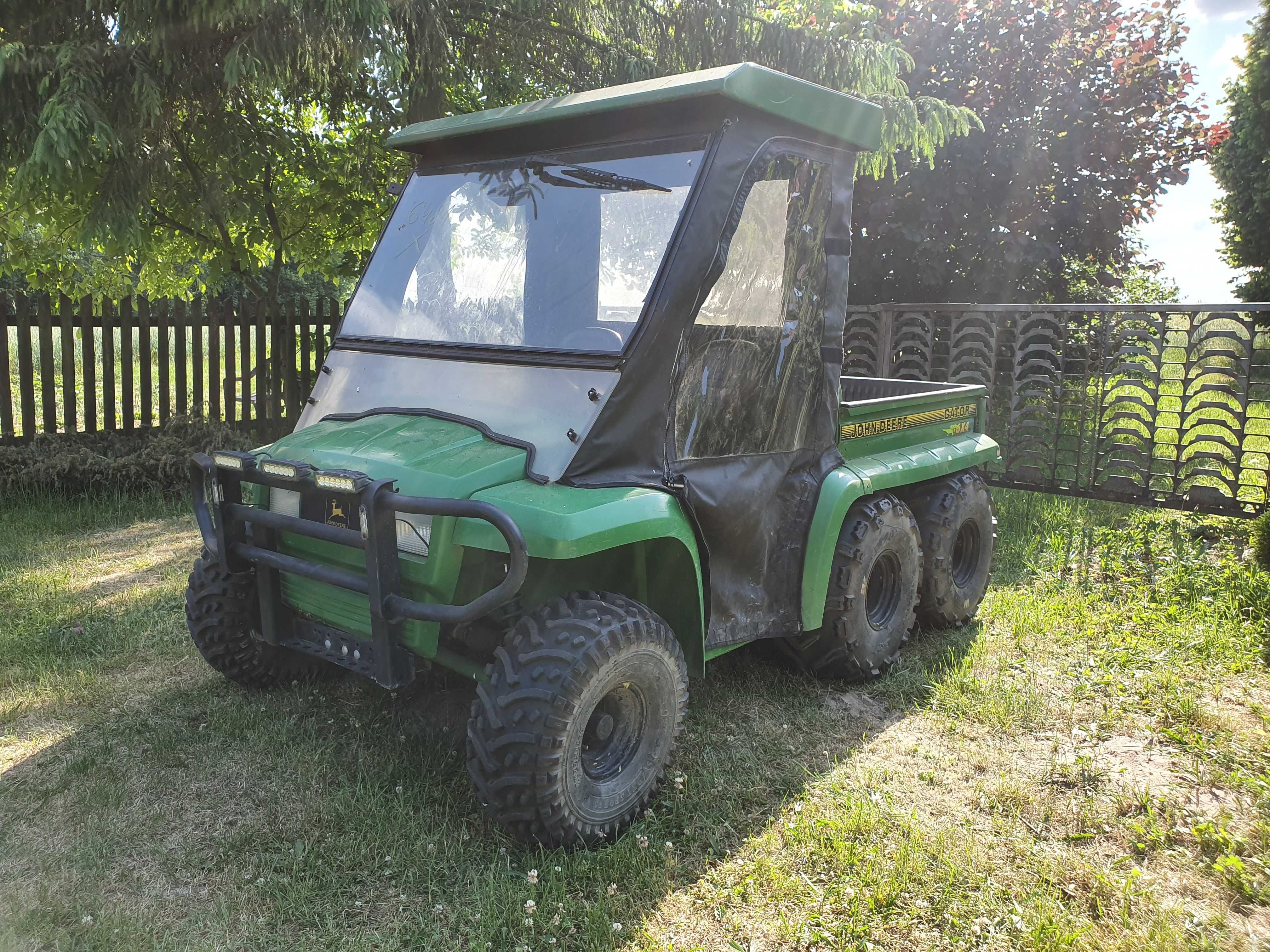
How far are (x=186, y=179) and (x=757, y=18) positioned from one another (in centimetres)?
539

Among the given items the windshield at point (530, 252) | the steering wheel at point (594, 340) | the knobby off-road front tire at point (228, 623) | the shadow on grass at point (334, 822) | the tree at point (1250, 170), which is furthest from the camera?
the tree at point (1250, 170)

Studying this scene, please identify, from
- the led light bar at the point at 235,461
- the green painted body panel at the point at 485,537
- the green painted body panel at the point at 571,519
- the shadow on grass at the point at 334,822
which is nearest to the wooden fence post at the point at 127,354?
the shadow on grass at the point at 334,822

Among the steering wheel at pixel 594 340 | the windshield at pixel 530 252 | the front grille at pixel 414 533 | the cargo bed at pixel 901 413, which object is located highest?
the windshield at pixel 530 252

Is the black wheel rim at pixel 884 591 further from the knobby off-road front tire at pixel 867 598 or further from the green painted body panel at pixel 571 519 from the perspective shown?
the green painted body panel at pixel 571 519

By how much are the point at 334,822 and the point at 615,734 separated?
3.04 feet

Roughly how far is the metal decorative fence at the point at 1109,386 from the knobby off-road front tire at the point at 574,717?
5784 mm

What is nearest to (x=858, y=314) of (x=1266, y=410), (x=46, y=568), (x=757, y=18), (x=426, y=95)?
(x=757, y=18)

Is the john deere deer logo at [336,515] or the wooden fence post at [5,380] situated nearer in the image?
the john deere deer logo at [336,515]

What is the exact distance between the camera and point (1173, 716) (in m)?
4.10

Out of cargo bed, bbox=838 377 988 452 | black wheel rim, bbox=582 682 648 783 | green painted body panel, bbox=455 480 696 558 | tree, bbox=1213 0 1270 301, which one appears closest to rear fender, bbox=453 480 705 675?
green painted body panel, bbox=455 480 696 558

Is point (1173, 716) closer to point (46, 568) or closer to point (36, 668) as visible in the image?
point (36, 668)

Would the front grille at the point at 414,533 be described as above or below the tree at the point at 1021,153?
below

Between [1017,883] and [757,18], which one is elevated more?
[757,18]

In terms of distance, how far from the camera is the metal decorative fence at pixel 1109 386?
7258mm
